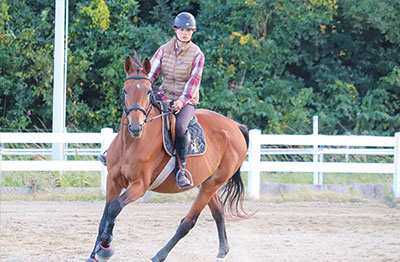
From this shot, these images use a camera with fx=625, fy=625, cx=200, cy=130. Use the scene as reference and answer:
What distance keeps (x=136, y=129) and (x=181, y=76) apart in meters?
1.39

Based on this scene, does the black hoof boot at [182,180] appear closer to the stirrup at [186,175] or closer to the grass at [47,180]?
the stirrup at [186,175]

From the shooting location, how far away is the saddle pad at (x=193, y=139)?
7.17 metres

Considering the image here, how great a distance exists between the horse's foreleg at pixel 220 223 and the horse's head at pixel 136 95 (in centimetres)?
210

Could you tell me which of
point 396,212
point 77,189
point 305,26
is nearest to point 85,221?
point 77,189

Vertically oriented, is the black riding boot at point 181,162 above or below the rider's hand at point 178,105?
below

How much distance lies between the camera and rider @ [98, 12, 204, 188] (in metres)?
7.23

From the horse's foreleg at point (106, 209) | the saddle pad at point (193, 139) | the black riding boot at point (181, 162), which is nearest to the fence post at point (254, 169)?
the saddle pad at point (193, 139)

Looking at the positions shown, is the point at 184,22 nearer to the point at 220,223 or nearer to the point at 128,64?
the point at 128,64

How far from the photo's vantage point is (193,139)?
753 centimetres

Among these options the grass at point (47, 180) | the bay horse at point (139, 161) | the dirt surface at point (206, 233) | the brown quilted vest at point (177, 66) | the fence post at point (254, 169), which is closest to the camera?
the bay horse at point (139, 161)

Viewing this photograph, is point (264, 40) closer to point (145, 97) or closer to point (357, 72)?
point (357, 72)

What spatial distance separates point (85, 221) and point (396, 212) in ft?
19.4

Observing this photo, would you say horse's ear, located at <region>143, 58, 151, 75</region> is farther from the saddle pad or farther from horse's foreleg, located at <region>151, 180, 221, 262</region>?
horse's foreleg, located at <region>151, 180, 221, 262</region>

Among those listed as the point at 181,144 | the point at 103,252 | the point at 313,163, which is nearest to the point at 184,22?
the point at 181,144
